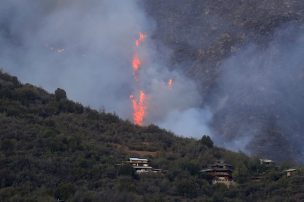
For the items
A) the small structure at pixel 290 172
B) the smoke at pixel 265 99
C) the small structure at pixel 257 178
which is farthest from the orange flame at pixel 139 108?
Result: the small structure at pixel 290 172

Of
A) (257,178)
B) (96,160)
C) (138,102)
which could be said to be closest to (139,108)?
(138,102)

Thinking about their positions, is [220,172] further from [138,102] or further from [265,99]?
[138,102]

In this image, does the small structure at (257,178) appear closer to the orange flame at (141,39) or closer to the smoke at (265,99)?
the smoke at (265,99)

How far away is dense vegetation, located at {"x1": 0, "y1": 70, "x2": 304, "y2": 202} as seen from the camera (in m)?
44.7

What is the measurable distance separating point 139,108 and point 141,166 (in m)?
38.5

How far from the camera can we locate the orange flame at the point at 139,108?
291 ft

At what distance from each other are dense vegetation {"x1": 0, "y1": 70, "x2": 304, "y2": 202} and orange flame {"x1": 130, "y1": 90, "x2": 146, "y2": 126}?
73.3 feet

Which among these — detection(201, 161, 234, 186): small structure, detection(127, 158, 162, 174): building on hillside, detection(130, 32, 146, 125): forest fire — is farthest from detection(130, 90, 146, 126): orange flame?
detection(127, 158, 162, 174): building on hillside

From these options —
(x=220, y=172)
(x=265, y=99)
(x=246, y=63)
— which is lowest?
(x=220, y=172)

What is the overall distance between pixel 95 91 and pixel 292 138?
29.2m

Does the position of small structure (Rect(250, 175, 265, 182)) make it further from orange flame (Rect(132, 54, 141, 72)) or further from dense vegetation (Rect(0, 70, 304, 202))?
orange flame (Rect(132, 54, 141, 72))

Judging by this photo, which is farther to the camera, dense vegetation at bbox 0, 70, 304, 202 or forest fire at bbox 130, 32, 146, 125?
forest fire at bbox 130, 32, 146, 125

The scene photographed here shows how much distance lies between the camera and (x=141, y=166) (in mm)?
53188

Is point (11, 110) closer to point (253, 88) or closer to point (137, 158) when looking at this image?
point (137, 158)
